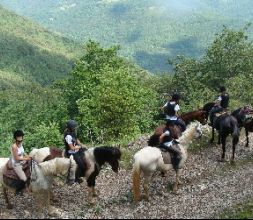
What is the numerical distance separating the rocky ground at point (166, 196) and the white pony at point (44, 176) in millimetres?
777

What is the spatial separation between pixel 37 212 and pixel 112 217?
3.09m

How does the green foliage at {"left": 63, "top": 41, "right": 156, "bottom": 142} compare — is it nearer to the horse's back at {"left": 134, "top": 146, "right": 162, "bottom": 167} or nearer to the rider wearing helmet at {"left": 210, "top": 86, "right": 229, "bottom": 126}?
the rider wearing helmet at {"left": 210, "top": 86, "right": 229, "bottom": 126}

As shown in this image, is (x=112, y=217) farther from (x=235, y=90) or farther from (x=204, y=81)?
(x=204, y=81)

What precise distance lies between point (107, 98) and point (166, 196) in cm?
2050

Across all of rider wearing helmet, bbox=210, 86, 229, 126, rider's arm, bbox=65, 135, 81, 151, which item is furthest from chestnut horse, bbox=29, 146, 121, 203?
rider wearing helmet, bbox=210, 86, 229, 126

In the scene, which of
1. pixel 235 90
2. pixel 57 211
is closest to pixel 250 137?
pixel 57 211

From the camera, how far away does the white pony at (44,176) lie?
18047mm

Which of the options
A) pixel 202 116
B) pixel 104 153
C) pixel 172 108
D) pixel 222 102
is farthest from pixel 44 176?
pixel 202 116

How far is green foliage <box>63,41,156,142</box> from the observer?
131ft

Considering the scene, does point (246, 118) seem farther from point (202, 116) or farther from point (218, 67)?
point (218, 67)

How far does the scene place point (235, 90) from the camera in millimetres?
57219

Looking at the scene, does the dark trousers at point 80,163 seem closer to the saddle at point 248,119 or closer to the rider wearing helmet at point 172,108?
the rider wearing helmet at point 172,108

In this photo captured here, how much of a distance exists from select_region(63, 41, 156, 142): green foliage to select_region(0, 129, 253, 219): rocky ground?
47.0ft

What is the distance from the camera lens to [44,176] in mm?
18172
